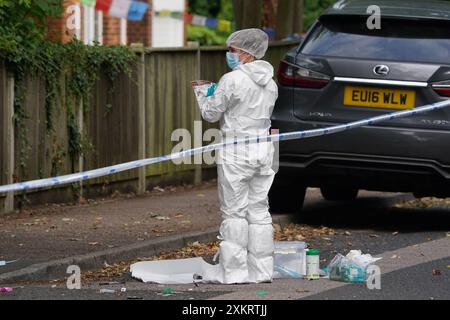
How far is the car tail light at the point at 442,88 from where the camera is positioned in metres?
11.3

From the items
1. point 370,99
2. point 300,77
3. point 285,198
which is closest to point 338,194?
point 285,198

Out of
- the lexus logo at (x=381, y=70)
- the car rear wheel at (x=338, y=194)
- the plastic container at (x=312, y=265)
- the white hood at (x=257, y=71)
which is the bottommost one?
the car rear wheel at (x=338, y=194)

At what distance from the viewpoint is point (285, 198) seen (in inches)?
501

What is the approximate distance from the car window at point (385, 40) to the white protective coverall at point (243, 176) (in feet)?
7.98

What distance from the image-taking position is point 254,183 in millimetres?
9484

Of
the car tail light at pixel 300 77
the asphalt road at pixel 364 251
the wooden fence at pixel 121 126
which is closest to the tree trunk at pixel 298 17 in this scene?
the wooden fence at pixel 121 126

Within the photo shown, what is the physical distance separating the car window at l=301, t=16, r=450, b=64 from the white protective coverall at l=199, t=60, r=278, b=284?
7.98ft

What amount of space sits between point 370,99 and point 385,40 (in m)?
0.63

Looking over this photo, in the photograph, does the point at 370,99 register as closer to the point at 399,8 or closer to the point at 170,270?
the point at 399,8

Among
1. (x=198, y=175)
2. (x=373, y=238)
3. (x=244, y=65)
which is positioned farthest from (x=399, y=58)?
(x=198, y=175)

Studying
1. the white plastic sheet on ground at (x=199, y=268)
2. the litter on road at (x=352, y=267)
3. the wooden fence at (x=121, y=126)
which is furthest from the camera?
the wooden fence at (x=121, y=126)

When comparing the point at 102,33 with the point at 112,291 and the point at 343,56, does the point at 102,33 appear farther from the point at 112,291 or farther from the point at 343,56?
the point at 112,291

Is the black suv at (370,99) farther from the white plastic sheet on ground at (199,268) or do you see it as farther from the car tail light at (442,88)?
the white plastic sheet on ground at (199,268)

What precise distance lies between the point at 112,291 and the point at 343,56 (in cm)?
369
